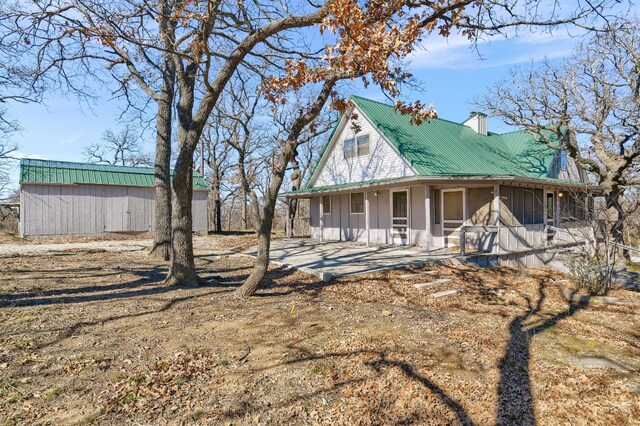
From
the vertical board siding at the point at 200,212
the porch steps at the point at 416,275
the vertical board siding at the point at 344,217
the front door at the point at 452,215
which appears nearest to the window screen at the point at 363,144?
the vertical board siding at the point at 344,217

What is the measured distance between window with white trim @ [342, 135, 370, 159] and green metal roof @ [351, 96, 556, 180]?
107cm

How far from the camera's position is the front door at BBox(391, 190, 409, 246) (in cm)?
1423

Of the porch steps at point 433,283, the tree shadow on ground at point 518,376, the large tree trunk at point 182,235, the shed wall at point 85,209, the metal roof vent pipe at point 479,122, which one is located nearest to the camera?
the tree shadow on ground at point 518,376

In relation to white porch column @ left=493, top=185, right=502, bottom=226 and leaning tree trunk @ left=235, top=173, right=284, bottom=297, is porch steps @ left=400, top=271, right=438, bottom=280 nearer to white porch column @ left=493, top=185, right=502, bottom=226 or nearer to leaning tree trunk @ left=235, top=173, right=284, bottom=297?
leaning tree trunk @ left=235, top=173, right=284, bottom=297

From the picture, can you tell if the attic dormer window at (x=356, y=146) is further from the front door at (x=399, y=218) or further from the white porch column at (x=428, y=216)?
the white porch column at (x=428, y=216)

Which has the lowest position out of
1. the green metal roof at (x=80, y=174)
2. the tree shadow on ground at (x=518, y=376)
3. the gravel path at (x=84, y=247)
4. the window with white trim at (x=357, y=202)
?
the tree shadow on ground at (x=518, y=376)

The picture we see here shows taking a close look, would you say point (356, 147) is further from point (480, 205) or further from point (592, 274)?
point (592, 274)

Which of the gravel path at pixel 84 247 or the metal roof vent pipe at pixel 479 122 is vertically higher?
the metal roof vent pipe at pixel 479 122

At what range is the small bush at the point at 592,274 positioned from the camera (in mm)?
8352

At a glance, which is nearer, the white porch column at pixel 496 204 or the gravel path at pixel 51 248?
the white porch column at pixel 496 204

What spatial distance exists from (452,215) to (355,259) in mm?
5066

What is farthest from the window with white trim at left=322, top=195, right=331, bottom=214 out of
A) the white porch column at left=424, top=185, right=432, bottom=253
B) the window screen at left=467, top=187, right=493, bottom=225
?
the window screen at left=467, top=187, right=493, bottom=225

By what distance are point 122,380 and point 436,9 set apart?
6586 millimetres

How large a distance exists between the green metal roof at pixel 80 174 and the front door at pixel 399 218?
1329cm
